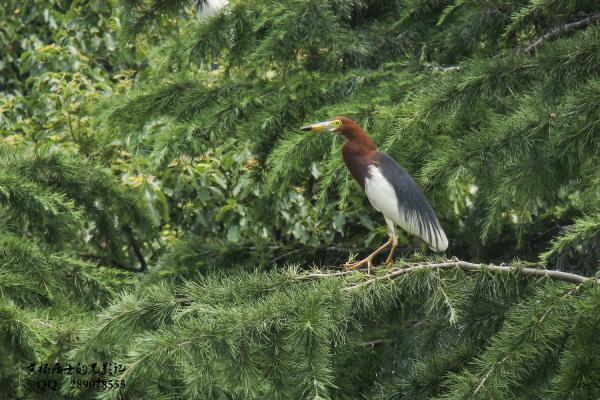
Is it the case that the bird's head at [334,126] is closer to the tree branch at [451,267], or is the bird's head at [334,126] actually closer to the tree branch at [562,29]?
the tree branch at [562,29]

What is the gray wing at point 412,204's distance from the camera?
136 inches

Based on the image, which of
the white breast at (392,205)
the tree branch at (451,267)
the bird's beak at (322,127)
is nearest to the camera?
the tree branch at (451,267)

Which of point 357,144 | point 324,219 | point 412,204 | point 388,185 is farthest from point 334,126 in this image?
point 324,219

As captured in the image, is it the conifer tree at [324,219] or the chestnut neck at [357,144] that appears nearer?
the conifer tree at [324,219]

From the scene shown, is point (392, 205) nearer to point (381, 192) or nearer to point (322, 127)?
point (381, 192)

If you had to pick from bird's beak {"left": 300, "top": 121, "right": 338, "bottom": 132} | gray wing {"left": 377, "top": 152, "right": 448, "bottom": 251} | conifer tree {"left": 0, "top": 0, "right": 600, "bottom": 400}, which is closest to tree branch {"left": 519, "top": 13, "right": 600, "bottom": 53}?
conifer tree {"left": 0, "top": 0, "right": 600, "bottom": 400}

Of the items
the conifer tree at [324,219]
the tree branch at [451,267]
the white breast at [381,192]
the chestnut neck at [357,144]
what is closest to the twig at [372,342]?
the conifer tree at [324,219]

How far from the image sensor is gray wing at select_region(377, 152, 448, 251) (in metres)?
3.46

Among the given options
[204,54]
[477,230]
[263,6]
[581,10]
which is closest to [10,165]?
[204,54]

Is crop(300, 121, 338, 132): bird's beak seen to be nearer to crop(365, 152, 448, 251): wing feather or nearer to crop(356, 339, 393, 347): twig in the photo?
crop(365, 152, 448, 251): wing feather

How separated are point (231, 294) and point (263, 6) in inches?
67.0

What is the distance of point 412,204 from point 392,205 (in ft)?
0.29

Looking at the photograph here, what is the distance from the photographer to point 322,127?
3.41 metres

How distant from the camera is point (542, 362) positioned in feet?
7.61
